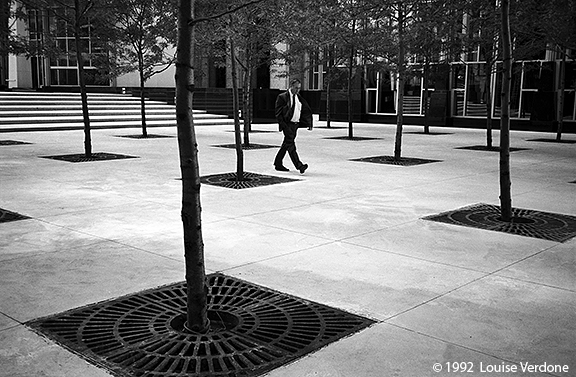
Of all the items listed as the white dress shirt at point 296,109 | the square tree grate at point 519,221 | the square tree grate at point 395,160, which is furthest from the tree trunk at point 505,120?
the square tree grate at point 395,160

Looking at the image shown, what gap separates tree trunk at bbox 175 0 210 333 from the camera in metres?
4.04

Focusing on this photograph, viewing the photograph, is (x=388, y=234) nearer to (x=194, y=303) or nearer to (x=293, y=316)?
(x=293, y=316)

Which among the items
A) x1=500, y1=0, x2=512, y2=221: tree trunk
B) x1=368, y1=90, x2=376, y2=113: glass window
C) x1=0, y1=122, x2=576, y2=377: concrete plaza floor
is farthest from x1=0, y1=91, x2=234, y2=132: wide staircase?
x1=500, y1=0, x2=512, y2=221: tree trunk

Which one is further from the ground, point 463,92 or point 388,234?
point 463,92

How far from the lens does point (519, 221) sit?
8.02 meters

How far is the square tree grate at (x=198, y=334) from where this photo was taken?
12.4 feet

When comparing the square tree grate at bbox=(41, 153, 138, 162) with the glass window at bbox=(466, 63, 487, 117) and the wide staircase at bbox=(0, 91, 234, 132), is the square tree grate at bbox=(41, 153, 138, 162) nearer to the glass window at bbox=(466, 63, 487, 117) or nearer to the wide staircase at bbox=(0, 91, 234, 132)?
the wide staircase at bbox=(0, 91, 234, 132)

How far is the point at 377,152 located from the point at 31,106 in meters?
18.0

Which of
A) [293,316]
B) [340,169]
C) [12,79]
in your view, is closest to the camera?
[293,316]

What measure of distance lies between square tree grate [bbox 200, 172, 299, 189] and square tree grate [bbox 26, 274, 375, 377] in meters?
5.86

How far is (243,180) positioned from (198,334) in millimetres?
7288

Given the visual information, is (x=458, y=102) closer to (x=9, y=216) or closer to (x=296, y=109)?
(x=296, y=109)

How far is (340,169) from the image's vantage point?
13.5m

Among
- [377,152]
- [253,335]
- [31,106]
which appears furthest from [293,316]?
[31,106]
